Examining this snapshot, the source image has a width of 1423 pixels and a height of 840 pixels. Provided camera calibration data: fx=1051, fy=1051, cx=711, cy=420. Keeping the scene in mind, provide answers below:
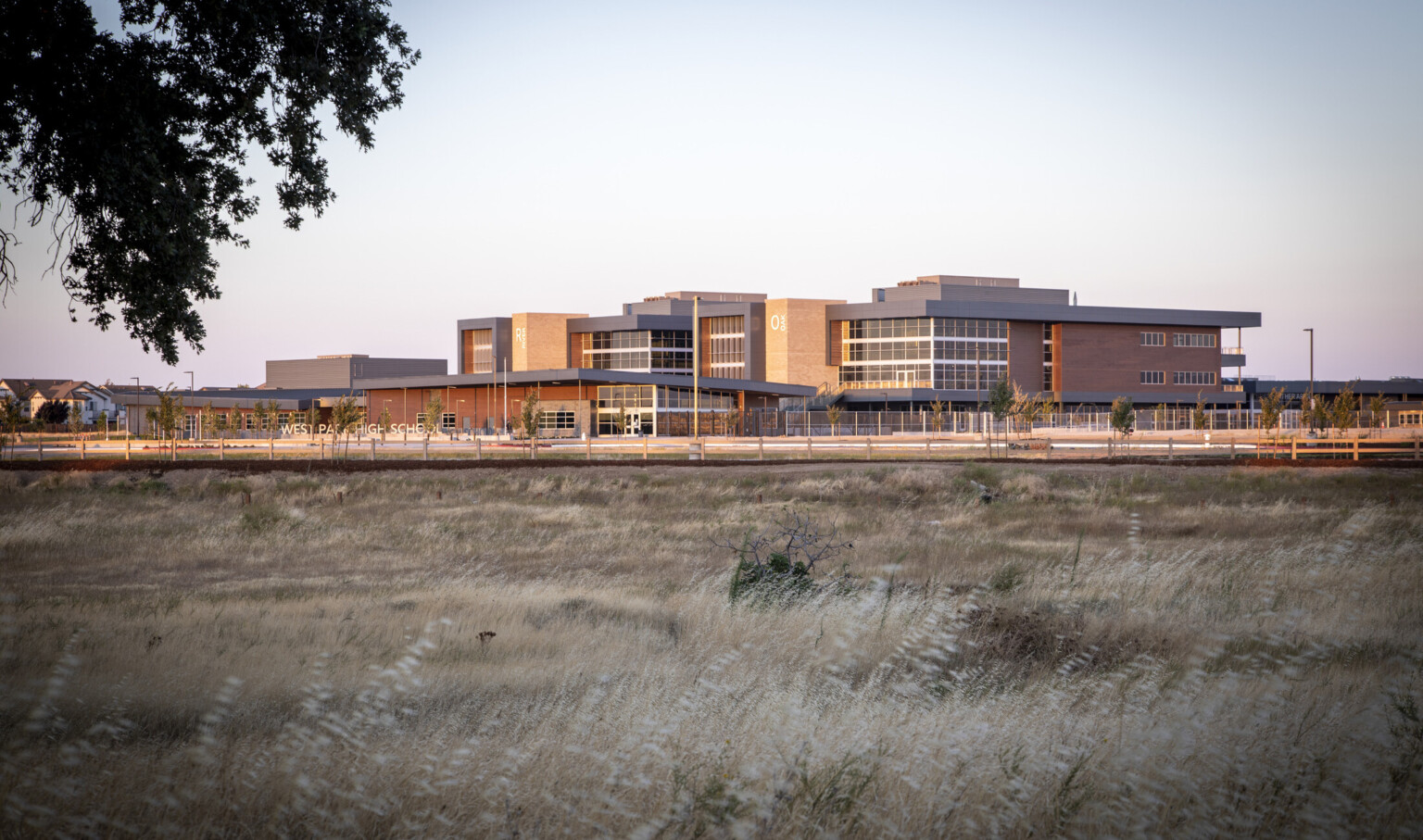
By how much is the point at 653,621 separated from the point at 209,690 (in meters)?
4.35

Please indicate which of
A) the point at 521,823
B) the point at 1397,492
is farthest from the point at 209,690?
the point at 1397,492

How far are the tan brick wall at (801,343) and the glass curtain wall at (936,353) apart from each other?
392cm

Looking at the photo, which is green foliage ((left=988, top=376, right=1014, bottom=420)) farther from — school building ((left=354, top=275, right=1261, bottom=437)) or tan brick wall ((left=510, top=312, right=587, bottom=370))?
tan brick wall ((left=510, top=312, right=587, bottom=370))

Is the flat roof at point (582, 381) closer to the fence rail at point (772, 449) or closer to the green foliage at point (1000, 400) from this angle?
the green foliage at point (1000, 400)

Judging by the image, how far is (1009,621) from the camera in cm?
1015

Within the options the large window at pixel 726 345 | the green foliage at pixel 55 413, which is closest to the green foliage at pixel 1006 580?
the large window at pixel 726 345

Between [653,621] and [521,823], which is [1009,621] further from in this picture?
[521,823]

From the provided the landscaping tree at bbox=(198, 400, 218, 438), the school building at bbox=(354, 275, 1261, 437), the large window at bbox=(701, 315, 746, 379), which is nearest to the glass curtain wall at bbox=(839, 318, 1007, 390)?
the school building at bbox=(354, 275, 1261, 437)

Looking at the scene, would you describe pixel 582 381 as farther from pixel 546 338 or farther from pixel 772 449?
pixel 772 449

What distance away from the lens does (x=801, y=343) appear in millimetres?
102312

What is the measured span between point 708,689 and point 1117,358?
342 feet

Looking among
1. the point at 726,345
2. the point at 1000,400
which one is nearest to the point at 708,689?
the point at 1000,400

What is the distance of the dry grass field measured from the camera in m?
5.41

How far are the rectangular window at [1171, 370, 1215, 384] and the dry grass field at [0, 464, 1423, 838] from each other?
308ft
